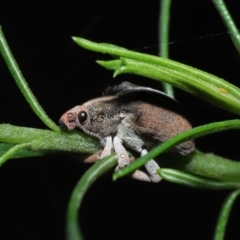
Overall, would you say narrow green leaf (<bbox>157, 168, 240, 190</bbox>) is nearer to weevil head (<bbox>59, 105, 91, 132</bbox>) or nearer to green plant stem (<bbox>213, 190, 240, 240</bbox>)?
green plant stem (<bbox>213, 190, 240, 240</bbox>)

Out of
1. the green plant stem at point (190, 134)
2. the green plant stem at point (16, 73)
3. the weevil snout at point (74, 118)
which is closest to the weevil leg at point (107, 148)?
the weevil snout at point (74, 118)

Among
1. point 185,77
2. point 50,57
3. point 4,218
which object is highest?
point 50,57

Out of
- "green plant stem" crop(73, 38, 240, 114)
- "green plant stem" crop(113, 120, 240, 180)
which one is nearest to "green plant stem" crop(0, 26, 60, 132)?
"green plant stem" crop(73, 38, 240, 114)

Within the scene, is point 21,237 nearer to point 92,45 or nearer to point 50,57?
point 50,57

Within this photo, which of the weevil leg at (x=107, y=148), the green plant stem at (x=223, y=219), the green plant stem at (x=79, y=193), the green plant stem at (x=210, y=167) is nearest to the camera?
the green plant stem at (x=79, y=193)

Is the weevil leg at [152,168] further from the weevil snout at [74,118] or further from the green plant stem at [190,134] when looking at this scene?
the green plant stem at [190,134]

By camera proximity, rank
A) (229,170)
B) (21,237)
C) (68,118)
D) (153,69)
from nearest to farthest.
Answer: (153,69) < (68,118) < (229,170) < (21,237)

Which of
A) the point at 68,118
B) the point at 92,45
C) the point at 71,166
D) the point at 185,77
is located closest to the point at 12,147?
the point at 68,118
